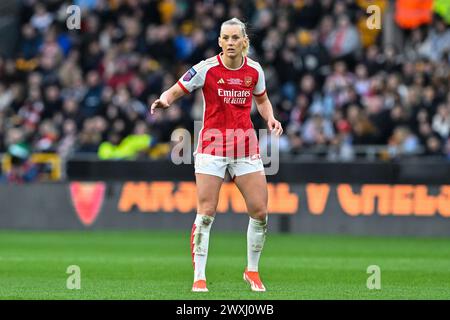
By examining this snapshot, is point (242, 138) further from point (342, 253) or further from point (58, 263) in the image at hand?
point (342, 253)

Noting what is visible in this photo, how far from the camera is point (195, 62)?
88.0ft

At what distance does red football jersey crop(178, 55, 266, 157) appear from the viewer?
11.7 metres

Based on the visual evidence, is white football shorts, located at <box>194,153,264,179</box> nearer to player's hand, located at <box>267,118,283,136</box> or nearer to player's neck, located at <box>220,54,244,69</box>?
player's hand, located at <box>267,118,283,136</box>

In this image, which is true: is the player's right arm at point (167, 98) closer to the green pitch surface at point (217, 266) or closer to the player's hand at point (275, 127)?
the player's hand at point (275, 127)

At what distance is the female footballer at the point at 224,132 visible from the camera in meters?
11.7

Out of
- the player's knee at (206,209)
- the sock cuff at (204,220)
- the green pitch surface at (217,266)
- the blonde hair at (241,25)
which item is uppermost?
the blonde hair at (241,25)

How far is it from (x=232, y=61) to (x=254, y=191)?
124cm

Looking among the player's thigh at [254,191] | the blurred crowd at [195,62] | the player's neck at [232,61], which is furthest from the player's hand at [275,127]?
the blurred crowd at [195,62]

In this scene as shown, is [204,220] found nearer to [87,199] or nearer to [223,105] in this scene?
[223,105]

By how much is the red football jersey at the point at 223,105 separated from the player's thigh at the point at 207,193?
0.25m

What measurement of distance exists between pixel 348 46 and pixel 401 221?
5.49 m

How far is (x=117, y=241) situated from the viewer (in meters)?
20.5

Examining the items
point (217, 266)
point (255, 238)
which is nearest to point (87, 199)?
point (217, 266)
